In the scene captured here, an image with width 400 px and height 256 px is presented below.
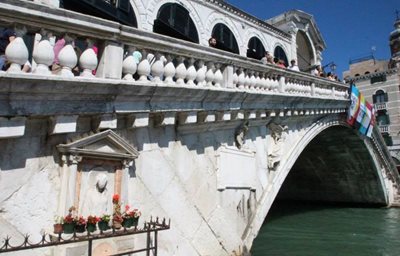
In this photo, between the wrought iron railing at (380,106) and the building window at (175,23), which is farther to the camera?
the wrought iron railing at (380,106)

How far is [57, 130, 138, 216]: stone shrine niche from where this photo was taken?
12.2 feet

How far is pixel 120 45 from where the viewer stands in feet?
13.7

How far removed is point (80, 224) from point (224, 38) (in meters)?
8.84

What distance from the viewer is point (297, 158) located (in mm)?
14867

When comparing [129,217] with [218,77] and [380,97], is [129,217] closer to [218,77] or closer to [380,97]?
[218,77]

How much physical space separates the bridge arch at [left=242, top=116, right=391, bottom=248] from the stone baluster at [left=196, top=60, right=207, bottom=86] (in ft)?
10.2

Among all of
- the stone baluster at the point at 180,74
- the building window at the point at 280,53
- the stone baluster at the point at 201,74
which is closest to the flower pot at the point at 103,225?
the stone baluster at the point at 180,74

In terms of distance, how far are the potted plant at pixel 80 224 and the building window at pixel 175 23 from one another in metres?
6.43

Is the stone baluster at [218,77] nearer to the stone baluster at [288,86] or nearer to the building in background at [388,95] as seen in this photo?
the stone baluster at [288,86]

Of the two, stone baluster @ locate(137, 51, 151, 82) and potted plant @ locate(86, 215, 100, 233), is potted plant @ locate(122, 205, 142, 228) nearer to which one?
potted plant @ locate(86, 215, 100, 233)

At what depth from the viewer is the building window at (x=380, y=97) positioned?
1342 inches

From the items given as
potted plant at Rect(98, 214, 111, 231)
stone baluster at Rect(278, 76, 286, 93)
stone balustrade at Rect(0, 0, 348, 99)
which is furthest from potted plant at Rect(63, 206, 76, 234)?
stone baluster at Rect(278, 76, 286, 93)

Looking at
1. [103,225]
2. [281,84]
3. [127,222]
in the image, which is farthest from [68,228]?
[281,84]

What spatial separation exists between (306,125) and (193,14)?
4.67 meters
